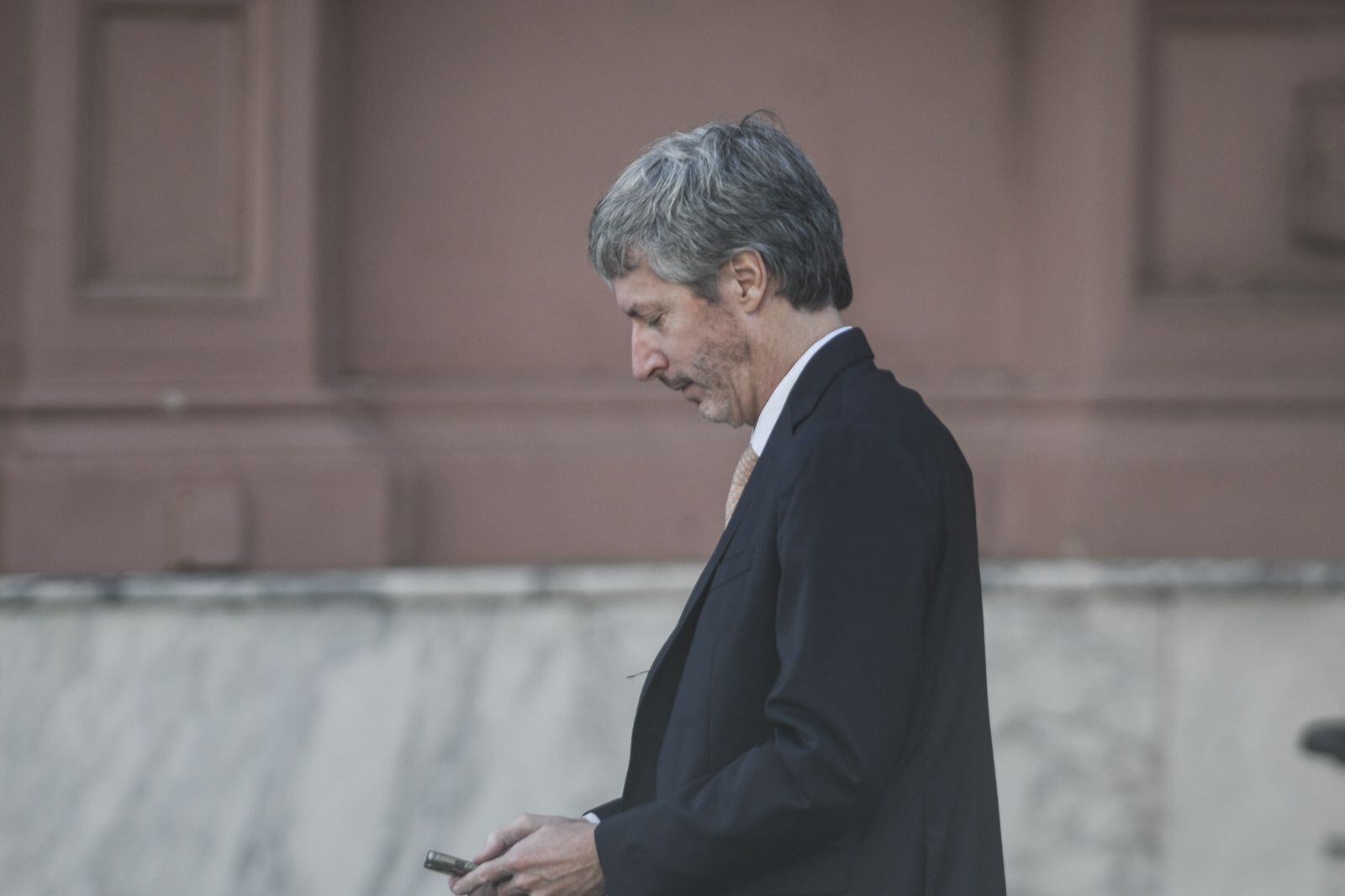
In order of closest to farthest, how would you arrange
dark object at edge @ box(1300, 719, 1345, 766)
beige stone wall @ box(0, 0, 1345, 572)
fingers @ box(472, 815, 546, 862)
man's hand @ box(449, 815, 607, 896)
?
man's hand @ box(449, 815, 607, 896) < fingers @ box(472, 815, 546, 862) < dark object at edge @ box(1300, 719, 1345, 766) < beige stone wall @ box(0, 0, 1345, 572)

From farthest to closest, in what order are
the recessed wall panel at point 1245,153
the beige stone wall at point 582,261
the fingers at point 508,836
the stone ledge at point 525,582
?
the recessed wall panel at point 1245,153, the beige stone wall at point 582,261, the stone ledge at point 525,582, the fingers at point 508,836

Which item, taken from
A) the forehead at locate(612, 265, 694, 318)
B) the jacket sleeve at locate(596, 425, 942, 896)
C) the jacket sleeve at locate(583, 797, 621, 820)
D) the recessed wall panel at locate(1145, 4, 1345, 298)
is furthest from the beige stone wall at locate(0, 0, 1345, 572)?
the jacket sleeve at locate(596, 425, 942, 896)

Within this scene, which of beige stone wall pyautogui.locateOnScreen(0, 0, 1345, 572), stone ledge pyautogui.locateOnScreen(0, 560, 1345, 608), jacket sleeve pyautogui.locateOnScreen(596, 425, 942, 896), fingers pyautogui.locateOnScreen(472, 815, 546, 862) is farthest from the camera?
beige stone wall pyautogui.locateOnScreen(0, 0, 1345, 572)

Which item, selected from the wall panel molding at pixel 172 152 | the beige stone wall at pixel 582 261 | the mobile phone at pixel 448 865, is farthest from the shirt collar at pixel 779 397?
the wall panel molding at pixel 172 152

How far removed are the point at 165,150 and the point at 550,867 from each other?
318 cm

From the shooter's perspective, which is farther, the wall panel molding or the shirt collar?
the wall panel molding

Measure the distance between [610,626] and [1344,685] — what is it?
1983 millimetres

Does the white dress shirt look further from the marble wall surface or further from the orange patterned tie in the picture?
the marble wall surface

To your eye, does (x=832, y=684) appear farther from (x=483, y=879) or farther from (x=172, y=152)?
(x=172, y=152)

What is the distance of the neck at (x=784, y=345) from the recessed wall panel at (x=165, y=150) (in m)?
2.90

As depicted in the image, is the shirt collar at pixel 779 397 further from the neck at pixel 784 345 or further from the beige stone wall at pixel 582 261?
the beige stone wall at pixel 582 261

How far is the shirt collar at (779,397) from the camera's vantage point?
195cm

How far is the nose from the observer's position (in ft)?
6.68

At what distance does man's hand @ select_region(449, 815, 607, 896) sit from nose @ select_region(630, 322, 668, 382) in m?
0.54
